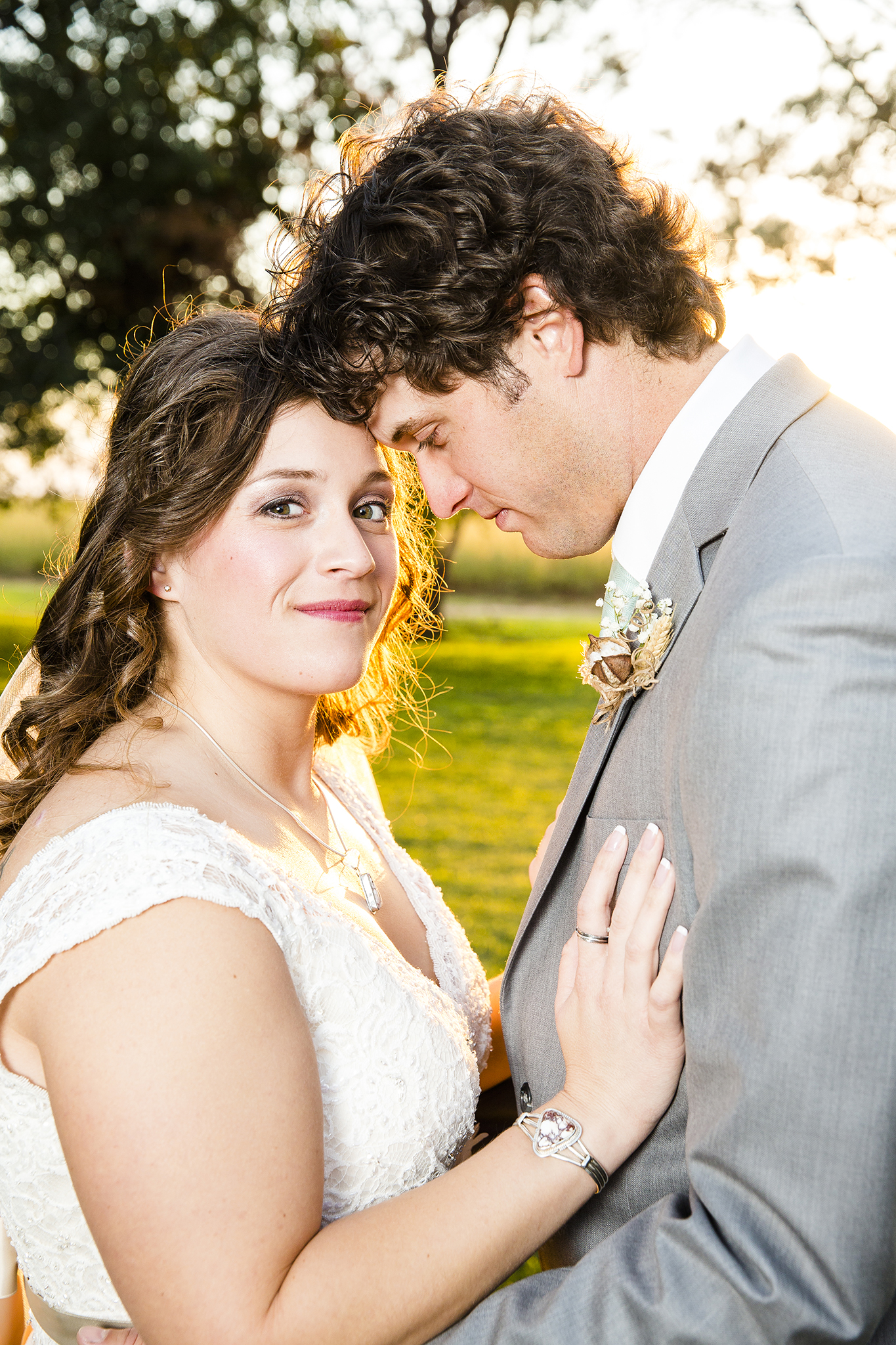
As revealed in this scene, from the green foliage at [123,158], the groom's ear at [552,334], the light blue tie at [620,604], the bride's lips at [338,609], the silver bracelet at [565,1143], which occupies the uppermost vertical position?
the green foliage at [123,158]

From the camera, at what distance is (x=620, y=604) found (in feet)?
6.84

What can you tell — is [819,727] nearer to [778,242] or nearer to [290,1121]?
[290,1121]

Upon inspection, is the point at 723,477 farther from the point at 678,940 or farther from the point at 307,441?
the point at 307,441

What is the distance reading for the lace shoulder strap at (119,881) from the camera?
1829 millimetres

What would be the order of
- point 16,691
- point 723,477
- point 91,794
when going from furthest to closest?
point 16,691, point 91,794, point 723,477

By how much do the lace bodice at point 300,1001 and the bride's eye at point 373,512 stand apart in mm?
960

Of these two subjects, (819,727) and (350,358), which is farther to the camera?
(350,358)

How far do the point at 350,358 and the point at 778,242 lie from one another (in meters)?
12.1

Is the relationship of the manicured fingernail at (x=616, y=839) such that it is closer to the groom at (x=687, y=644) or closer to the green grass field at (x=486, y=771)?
the groom at (x=687, y=644)

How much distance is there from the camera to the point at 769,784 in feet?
4.90

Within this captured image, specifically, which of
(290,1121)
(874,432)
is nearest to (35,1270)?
(290,1121)

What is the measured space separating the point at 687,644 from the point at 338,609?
1.05 meters

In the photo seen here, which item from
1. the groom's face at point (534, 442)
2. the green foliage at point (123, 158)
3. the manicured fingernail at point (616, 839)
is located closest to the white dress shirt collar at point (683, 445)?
the groom's face at point (534, 442)

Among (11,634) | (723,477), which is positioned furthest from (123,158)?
(723,477)
